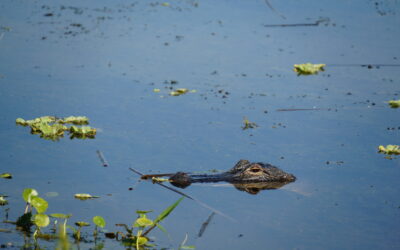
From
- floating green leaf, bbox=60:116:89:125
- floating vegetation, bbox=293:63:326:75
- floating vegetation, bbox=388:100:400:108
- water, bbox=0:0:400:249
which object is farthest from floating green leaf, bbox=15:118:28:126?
floating vegetation, bbox=388:100:400:108

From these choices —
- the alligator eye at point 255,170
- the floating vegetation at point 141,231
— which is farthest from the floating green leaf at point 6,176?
the alligator eye at point 255,170

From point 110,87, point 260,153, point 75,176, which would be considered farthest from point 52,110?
point 260,153

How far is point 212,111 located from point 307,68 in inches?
81.2

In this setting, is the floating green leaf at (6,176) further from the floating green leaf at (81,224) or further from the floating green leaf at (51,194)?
the floating green leaf at (81,224)

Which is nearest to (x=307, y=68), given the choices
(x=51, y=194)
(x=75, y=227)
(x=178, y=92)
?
(x=178, y=92)

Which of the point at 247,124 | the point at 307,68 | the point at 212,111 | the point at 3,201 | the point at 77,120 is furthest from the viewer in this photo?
the point at 307,68

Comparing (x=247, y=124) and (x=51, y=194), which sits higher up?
(x=247, y=124)

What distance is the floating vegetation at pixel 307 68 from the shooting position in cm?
972

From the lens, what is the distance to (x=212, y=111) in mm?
8242

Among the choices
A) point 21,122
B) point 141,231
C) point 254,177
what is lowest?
point 254,177

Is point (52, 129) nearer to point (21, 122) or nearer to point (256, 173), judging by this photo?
point (21, 122)

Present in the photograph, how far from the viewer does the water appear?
5738mm

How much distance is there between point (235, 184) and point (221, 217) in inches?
33.5

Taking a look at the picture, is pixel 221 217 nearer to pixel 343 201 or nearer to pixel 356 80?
pixel 343 201
